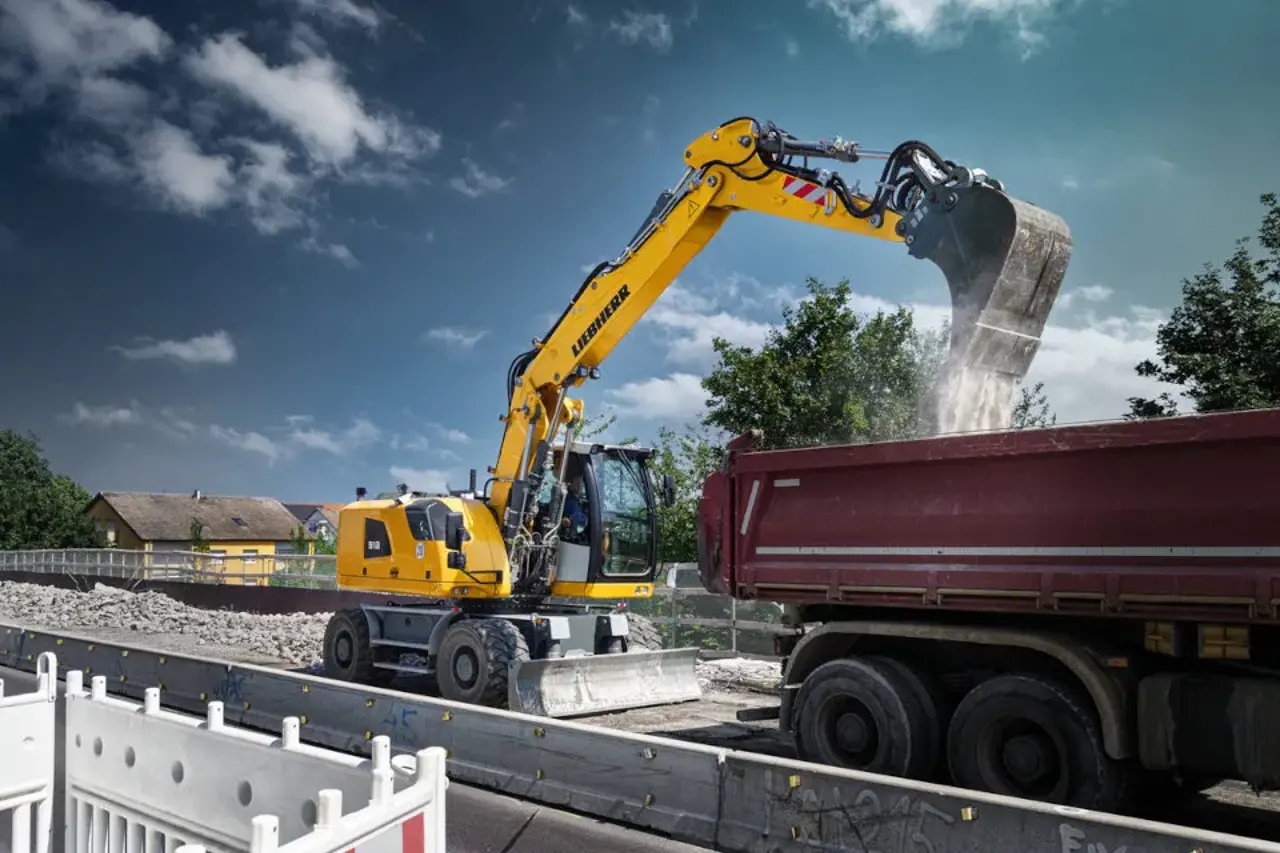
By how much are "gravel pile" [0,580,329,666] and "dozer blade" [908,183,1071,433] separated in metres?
10.8

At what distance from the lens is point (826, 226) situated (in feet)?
33.5

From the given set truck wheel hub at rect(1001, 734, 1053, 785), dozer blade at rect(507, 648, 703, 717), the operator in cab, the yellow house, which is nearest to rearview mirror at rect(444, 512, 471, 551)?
the operator in cab

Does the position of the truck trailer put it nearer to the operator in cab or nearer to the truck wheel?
the truck wheel

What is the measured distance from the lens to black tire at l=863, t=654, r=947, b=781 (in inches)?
282

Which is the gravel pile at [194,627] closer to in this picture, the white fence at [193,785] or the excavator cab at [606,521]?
the excavator cab at [606,521]

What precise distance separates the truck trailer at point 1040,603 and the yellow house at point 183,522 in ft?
198

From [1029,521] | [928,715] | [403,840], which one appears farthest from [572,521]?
[403,840]

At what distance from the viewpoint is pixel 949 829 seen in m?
5.19

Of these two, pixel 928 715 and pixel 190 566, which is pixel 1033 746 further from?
pixel 190 566

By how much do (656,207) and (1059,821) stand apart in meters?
8.31

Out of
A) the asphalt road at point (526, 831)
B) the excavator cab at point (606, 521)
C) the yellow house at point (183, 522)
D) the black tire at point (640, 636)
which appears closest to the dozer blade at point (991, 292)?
the asphalt road at point (526, 831)

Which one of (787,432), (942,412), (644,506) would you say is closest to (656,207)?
(644,506)

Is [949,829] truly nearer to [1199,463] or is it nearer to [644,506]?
[1199,463]

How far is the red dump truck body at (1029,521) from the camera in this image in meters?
5.89
